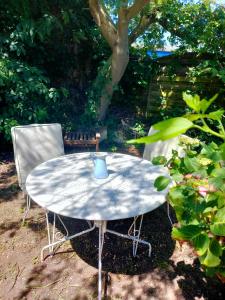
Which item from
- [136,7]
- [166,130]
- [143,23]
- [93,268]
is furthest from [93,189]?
[143,23]

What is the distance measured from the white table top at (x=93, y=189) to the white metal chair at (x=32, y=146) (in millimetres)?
363

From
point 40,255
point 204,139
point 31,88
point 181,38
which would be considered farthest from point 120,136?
point 40,255

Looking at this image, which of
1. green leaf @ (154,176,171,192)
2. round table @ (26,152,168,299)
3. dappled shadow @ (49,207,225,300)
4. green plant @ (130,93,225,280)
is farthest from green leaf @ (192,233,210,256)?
dappled shadow @ (49,207,225,300)

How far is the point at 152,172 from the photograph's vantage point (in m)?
2.12

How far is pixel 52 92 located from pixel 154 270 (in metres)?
3.01

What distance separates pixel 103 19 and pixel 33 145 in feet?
7.78

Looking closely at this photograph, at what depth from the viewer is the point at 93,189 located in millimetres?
1812

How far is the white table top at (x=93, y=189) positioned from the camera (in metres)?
1.55

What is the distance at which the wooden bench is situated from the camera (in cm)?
384

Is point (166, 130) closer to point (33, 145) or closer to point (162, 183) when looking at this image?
point (162, 183)

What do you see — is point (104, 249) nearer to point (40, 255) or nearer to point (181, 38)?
point (40, 255)

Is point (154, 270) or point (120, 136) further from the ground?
point (120, 136)

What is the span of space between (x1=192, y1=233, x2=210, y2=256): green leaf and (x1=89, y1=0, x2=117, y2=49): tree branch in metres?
3.67

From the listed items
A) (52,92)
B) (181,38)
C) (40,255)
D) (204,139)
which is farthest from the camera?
(181,38)
